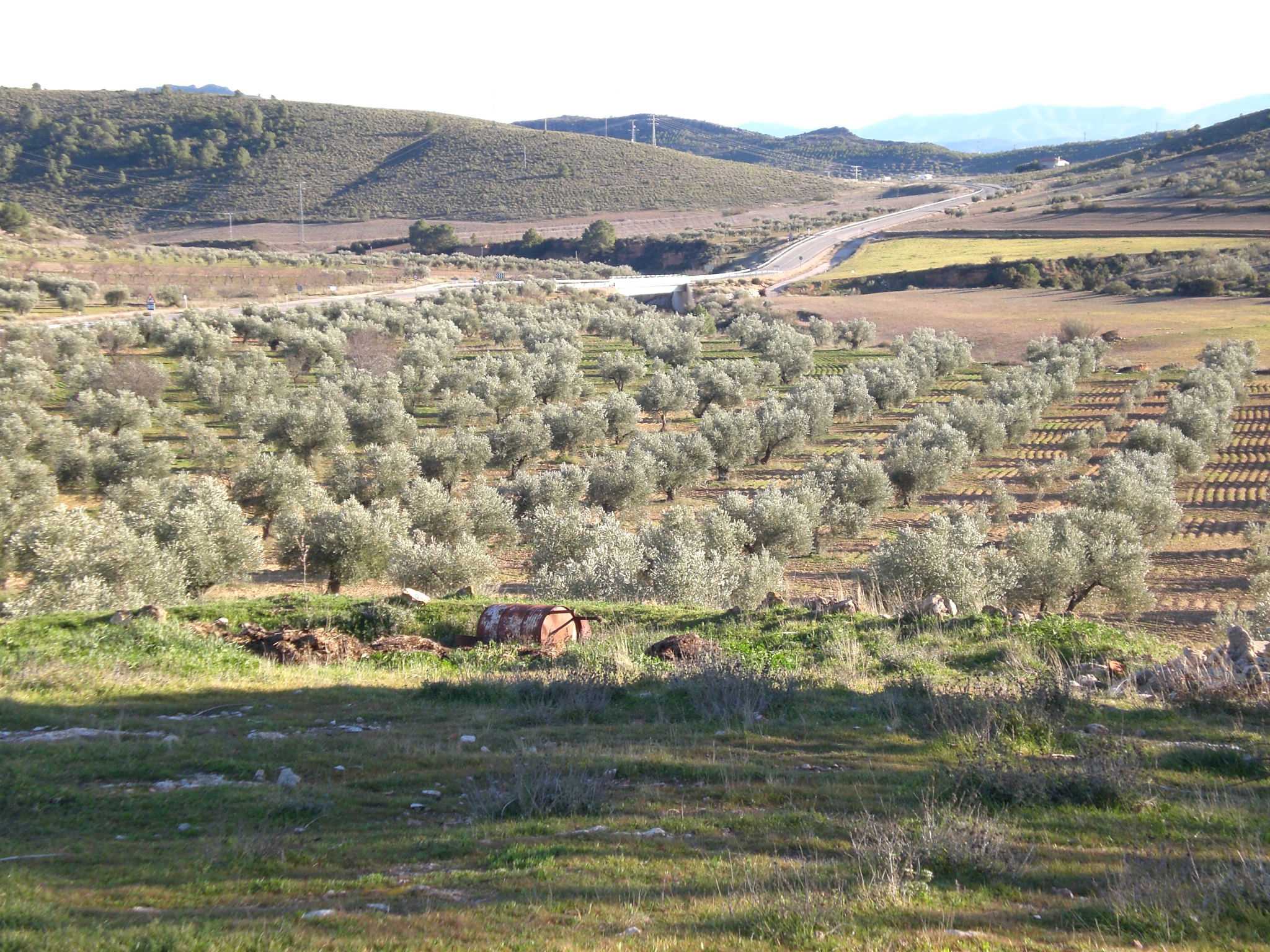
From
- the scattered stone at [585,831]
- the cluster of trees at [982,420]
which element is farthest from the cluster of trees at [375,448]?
the scattered stone at [585,831]

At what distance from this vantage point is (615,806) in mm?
5129

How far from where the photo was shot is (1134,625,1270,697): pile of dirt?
756 cm

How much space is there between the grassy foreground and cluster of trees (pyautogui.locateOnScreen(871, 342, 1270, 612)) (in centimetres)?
733

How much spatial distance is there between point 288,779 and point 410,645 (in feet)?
15.0

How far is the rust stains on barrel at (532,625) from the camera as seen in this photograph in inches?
393

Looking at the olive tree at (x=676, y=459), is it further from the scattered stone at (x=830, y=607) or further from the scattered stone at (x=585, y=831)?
the scattered stone at (x=585, y=831)

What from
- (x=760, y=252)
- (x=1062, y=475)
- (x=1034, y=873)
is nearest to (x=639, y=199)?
(x=760, y=252)

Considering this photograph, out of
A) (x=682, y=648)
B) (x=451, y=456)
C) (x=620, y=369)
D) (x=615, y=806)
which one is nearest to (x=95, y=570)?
(x=682, y=648)

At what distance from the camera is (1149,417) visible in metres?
38.6

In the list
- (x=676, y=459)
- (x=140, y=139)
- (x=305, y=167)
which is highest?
(x=140, y=139)

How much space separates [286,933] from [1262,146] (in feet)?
417

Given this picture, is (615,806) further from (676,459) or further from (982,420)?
(982,420)

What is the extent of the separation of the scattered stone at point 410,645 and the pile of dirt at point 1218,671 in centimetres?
706

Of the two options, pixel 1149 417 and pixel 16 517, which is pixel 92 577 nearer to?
pixel 16 517
